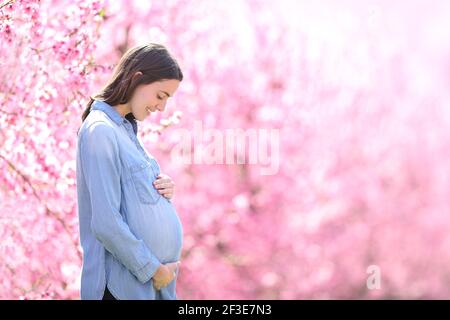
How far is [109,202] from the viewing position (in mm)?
3049

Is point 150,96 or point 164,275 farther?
point 150,96

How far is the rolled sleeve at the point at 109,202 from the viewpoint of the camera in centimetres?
305

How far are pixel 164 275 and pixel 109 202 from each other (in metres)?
0.33

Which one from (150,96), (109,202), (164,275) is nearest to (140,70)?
(150,96)

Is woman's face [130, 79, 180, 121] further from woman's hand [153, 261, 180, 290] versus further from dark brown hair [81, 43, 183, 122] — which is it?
woman's hand [153, 261, 180, 290]

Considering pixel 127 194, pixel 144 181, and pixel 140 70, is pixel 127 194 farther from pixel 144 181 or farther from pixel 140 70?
pixel 140 70

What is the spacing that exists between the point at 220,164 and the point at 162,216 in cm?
647

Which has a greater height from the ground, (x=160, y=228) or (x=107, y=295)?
(x=160, y=228)

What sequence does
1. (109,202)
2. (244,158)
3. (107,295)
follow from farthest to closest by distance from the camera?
(244,158) < (107,295) < (109,202)

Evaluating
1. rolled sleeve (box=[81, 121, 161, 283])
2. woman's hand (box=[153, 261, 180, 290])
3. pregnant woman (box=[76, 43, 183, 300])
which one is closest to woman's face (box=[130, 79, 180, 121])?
pregnant woman (box=[76, 43, 183, 300])

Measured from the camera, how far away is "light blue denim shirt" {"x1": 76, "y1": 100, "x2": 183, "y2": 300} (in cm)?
306

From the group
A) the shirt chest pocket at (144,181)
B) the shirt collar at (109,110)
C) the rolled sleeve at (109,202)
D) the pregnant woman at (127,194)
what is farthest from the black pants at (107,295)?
the shirt collar at (109,110)
